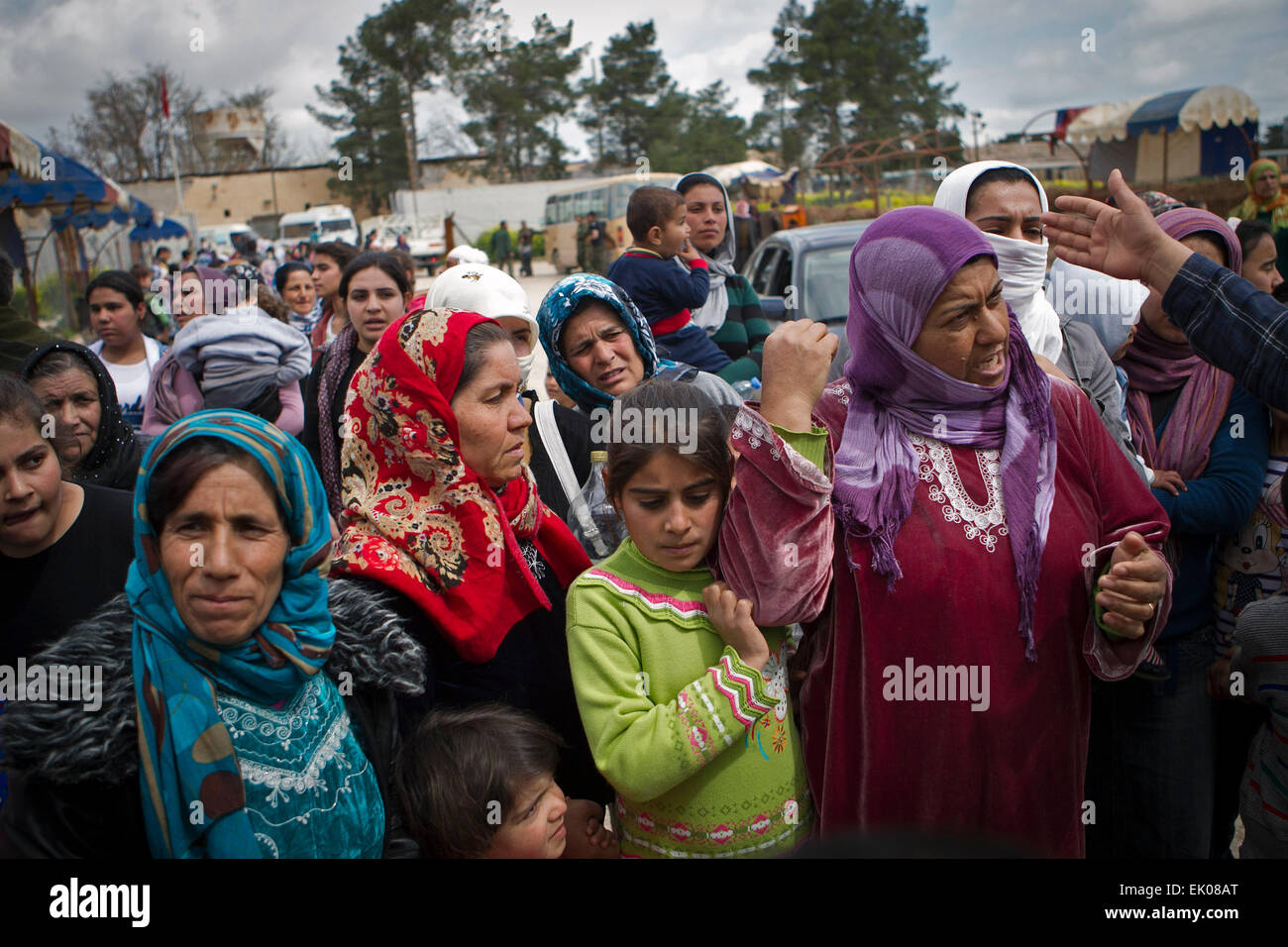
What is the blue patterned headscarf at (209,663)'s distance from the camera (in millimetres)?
1543

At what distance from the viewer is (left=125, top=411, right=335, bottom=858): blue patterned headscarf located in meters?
1.54

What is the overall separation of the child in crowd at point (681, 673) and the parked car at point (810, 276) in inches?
156

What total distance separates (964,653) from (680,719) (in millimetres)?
582

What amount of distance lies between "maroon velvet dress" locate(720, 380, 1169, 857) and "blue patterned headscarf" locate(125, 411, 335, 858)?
0.81 meters

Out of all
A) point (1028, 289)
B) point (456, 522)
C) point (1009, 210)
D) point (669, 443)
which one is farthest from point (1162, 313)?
point (456, 522)

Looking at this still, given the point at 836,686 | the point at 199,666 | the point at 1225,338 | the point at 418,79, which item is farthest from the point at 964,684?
the point at 418,79

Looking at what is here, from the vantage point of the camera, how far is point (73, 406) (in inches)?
121

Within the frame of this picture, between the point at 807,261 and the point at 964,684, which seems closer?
the point at 964,684

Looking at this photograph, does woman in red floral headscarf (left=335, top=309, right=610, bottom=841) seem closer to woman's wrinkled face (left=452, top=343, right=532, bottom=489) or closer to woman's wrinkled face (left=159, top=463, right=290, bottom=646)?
woman's wrinkled face (left=452, top=343, right=532, bottom=489)

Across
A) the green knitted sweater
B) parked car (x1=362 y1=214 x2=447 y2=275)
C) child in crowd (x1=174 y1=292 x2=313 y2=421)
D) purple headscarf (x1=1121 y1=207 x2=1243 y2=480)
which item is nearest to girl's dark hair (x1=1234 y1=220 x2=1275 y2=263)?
purple headscarf (x1=1121 y1=207 x2=1243 y2=480)

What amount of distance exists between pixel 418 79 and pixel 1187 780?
30.6 m

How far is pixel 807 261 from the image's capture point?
6.56 meters

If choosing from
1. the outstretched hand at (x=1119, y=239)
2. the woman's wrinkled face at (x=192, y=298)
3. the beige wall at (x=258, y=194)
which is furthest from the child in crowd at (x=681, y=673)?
the beige wall at (x=258, y=194)

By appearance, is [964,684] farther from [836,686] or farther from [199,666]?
[199,666]
